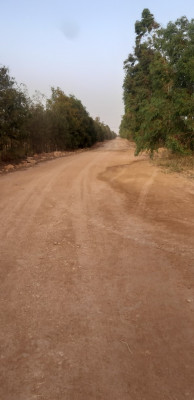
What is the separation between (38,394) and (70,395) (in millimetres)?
233

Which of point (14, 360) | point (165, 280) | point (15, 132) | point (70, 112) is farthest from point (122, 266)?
point (70, 112)

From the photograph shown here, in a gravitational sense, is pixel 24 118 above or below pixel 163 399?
above

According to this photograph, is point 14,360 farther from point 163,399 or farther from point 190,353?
point 190,353

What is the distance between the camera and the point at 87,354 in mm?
2508

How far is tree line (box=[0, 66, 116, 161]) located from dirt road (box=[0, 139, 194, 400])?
1253cm

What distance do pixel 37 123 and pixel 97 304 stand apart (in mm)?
25155

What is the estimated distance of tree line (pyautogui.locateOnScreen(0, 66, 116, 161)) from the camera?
1762 cm

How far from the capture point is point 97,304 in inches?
127

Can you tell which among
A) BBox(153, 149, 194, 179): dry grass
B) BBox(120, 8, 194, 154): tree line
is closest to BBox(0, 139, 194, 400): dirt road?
BBox(153, 149, 194, 179): dry grass

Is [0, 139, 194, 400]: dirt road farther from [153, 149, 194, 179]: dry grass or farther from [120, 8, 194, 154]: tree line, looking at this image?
[120, 8, 194, 154]: tree line

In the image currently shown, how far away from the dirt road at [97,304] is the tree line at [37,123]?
1253cm

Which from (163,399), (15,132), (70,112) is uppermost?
(70,112)

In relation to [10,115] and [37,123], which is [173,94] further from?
[37,123]

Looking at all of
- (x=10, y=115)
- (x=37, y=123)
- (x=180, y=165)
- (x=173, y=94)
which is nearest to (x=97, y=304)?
(x=180, y=165)
